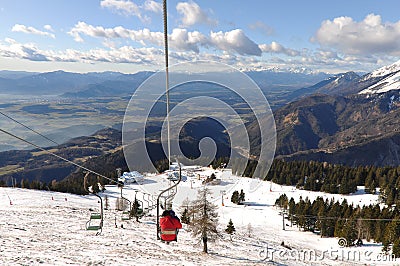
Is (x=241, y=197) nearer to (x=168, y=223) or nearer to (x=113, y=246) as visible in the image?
(x=113, y=246)

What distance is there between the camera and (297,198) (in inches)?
3039

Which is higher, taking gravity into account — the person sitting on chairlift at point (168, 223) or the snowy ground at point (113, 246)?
the person sitting on chairlift at point (168, 223)

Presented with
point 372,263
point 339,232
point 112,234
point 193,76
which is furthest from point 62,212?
point 339,232

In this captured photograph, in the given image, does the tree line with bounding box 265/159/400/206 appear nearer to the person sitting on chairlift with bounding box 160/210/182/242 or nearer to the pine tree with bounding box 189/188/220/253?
the pine tree with bounding box 189/188/220/253

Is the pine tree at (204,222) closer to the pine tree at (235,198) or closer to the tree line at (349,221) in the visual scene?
the tree line at (349,221)

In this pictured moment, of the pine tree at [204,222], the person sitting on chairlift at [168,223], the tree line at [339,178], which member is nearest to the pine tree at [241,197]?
the tree line at [339,178]

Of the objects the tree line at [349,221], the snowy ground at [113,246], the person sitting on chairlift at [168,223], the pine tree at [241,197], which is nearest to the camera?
the person sitting on chairlift at [168,223]

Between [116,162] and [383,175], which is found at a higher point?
[383,175]

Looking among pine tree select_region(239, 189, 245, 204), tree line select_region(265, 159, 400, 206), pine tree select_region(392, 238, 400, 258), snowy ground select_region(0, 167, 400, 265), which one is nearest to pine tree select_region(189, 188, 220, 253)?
snowy ground select_region(0, 167, 400, 265)

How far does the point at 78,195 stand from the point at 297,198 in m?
56.5

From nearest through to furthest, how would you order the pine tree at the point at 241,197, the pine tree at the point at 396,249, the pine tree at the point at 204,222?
the pine tree at the point at 204,222 → the pine tree at the point at 396,249 → the pine tree at the point at 241,197

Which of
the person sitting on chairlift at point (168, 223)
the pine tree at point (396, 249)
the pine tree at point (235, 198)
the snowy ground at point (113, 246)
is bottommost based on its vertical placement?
the pine tree at point (235, 198)

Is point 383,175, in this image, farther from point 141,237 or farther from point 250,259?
point 141,237

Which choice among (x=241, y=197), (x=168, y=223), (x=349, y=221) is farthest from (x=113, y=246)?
(x=241, y=197)
